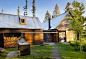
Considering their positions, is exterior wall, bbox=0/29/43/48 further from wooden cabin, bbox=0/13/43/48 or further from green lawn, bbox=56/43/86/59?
green lawn, bbox=56/43/86/59

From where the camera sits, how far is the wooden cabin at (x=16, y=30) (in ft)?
47.3

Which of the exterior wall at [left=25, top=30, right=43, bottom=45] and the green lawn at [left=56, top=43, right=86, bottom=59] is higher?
the exterior wall at [left=25, top=30, right=43, bottom=45]

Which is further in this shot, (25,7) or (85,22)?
(25,7)

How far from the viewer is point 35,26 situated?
56.6ft

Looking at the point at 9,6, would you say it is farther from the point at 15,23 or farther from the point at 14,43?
the point at 14,43

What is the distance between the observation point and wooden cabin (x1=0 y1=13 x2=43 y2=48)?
47.3 ft

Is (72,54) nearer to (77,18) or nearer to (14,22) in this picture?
(77,18)

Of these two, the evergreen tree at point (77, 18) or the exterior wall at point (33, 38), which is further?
the exterior wall at point (33, 38)

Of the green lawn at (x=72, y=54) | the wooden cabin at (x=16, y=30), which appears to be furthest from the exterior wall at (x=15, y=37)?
the green lawn at (x=72, y=54)

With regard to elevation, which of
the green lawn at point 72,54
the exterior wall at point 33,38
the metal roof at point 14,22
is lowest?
the green lawn at point 72,54

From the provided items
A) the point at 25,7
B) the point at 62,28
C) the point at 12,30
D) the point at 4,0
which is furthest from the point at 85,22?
the point at 25,7

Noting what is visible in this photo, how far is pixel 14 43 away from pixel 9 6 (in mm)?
10738

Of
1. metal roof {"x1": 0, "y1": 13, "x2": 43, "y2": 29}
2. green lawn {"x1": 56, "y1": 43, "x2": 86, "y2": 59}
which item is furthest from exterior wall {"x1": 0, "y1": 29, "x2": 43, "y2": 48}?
green lawn {"x1": 56, "y1": 43, "x2": 86, "y2": 59}

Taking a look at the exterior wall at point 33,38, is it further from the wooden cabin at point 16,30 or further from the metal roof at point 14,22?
the metal roof at point 14,22
